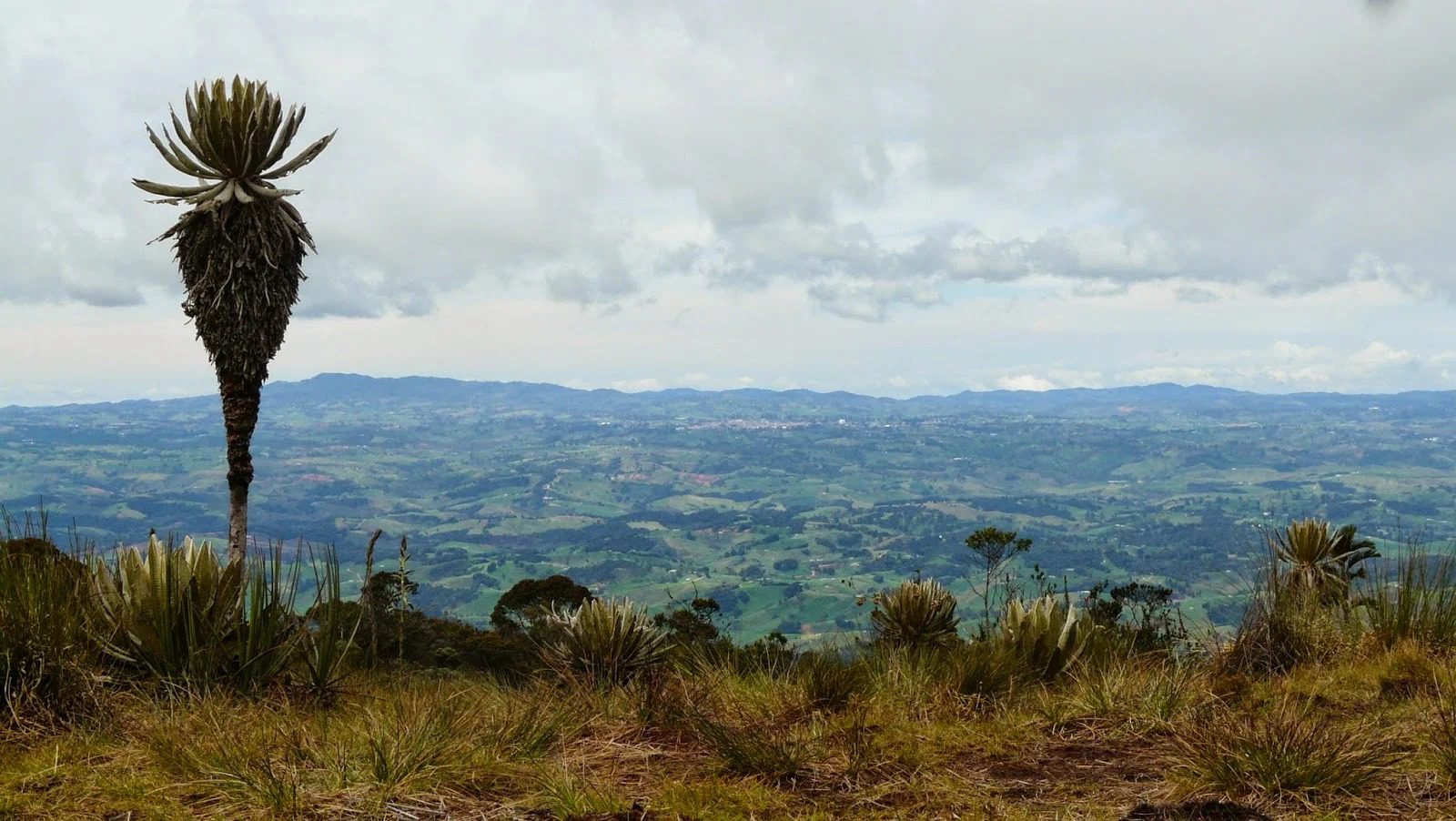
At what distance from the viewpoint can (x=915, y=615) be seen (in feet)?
31.2

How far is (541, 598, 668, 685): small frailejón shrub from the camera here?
738 centimetres

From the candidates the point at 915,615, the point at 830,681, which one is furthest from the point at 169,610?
the point at 915,615

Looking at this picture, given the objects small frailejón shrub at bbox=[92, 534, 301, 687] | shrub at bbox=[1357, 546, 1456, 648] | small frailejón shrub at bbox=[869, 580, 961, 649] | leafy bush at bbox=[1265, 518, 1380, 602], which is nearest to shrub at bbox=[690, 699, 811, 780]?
small frailejón shrub at bbox=[92, 534, 301, 687]

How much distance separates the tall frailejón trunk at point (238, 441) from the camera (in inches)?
A: 411

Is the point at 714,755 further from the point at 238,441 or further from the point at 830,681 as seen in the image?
the point at 238,441

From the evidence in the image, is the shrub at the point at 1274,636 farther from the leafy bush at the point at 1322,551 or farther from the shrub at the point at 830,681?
the shrub at the point at 830,681

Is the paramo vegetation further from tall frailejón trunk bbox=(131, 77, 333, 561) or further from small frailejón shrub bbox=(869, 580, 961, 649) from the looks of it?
tall frailejón trunk bbox=(131, 77, 333, 561)

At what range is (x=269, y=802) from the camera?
3.86 meters

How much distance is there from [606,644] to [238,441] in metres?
6.32

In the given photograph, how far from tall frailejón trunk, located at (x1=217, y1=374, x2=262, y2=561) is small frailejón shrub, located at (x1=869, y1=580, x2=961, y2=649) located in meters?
7.23

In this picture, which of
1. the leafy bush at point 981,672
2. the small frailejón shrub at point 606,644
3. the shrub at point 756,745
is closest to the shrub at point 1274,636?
the leafy bush at point 981,672

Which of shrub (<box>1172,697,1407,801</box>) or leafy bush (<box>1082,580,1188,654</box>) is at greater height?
shrub (<box>1172,697,1407,801</box>)

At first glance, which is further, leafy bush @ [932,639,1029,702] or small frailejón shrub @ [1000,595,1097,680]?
Result: small frailejón shrub @ [1000,595,1097,680]

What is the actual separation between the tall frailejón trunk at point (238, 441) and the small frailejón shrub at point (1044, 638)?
27.3 ft
